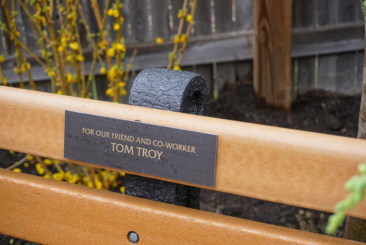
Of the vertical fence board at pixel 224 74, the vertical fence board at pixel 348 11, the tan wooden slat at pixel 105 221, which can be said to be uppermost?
the vertical fence board at pixel 348 11

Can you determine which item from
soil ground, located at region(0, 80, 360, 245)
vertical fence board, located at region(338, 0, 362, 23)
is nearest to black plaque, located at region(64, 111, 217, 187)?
soil ground, located at region(0, 80, 360, 245)

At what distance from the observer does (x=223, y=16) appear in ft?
9.27

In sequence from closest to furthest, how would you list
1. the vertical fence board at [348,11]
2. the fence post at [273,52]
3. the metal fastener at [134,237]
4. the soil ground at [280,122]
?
the metal fastener at [134,237]
the soil ground at [280,122]
the fence post at [273,52]
the vertical fence board at [348,11]

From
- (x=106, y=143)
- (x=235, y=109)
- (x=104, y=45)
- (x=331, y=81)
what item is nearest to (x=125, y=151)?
(x=106, y=143)

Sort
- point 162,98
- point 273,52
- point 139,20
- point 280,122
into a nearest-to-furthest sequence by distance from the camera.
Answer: point 162,98 → point 273,52 → point 280,122 → point 139,20

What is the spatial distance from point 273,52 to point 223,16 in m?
0.59

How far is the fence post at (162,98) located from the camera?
3.64ft

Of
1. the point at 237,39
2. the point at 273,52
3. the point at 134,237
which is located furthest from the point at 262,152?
the point at 237,39

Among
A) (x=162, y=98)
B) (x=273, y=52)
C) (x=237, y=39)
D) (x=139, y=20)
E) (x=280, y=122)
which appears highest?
(x=139, y=20)

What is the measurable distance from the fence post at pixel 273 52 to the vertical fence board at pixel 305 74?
368 mm

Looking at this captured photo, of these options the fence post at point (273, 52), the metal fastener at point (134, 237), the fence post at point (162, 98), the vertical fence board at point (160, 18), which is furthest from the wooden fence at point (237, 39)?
the metal fastener at point (134, 237)

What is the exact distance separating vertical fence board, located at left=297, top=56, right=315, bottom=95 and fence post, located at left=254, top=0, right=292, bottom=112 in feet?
1.21

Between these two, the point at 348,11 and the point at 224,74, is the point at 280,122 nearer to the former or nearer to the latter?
the point at 224,74

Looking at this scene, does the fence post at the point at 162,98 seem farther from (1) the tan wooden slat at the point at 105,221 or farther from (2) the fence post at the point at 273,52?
(2) the fence post at the point at 273,52
